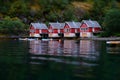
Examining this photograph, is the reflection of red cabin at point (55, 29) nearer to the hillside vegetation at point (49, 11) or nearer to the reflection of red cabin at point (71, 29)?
the reflection of red cabin at point (71, 29)

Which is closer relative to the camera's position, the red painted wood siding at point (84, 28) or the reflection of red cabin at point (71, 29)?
the red painted wood siding at point (84, 28)

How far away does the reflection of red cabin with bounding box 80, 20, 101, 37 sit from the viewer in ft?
413

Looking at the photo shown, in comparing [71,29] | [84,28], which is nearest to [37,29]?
[71,29]

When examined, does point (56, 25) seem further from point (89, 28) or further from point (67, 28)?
point (89, 28)

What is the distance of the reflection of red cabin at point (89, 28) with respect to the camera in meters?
126

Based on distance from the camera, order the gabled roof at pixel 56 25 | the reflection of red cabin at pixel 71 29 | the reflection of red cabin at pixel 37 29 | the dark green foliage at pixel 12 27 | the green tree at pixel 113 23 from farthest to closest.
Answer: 1. the gabled roof at pixel 56 25
2. the reflection of red cabin at pixel 37 29
3. the reflection of red cabin at pixel 71 29
4. the dark green foliage at pixel 12 27
5. the green tree at pixel 113 23

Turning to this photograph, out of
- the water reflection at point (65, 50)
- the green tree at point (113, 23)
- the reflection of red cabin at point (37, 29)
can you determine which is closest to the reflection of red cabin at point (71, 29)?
the reflection of red cabin at point (37, 29)

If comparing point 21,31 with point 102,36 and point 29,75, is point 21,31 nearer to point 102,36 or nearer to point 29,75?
point 102,36

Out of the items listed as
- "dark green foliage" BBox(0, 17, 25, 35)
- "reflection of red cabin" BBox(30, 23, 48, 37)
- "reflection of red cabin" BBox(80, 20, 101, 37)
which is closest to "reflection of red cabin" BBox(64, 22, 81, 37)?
"reflection of red cabin" BBox(80, 20, 101, 37)

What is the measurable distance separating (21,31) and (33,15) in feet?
68.8

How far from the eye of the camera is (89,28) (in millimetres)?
125812

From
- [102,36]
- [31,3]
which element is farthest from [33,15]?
[102,36]

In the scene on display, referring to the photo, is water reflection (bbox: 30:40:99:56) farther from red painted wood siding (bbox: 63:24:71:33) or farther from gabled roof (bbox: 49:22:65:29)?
gabled roof (bbox: 49:22:65:29)

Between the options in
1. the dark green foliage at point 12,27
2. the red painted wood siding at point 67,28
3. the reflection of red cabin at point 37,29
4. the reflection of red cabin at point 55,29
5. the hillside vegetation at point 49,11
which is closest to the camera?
the dark green foliage at point 12,27
